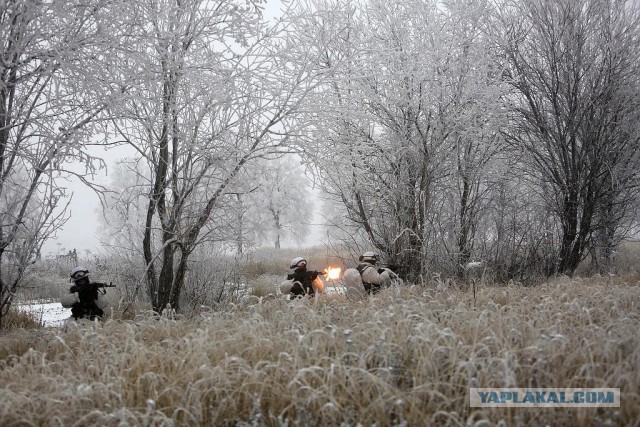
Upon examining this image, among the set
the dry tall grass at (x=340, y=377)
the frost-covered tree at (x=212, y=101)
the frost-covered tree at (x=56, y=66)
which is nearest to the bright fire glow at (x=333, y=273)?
the frost-covered tree at (x=212, y=101)

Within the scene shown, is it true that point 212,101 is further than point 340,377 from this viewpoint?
Yes

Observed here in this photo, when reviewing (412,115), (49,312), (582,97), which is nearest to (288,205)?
(49,312)

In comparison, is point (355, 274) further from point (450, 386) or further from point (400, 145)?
point (450, 386)

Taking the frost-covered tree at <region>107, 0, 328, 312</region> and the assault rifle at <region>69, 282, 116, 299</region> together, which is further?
the assault rifle at <region>69, 282, 116, 299</region>

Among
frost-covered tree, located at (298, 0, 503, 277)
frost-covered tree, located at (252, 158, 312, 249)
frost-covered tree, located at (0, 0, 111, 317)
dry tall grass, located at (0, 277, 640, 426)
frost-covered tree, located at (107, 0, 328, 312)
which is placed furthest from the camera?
frost-covered tree, located at (252, 158, 312, 249)

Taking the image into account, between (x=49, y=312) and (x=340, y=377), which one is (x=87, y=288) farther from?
(x=340, y=377)

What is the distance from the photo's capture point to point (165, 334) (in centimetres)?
394

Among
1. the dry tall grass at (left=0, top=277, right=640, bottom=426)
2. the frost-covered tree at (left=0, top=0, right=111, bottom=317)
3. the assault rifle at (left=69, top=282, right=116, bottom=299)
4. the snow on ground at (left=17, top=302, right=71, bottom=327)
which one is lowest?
the snow on ground at (left=17, top=302, right=71, bottom=327)

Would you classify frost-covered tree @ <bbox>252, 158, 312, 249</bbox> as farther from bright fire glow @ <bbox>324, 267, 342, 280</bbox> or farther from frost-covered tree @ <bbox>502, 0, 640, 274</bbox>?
bright fire glow @ <bbox>324, 267, 342, 280</bbox>

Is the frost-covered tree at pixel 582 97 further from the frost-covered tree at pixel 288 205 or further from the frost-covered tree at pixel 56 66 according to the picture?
the frost-covered tree at pixel 288 205

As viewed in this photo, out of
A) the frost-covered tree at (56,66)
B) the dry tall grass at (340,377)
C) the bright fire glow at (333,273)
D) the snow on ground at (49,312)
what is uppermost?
the frost-covered tree at (56,66)

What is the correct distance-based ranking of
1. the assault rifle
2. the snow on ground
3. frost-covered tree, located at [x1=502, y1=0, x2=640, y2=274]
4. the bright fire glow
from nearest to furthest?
the assault rifle < the bright fire glow < the snow on ground < frost-covered tree, located at [x1=502, y1=0, x2=640, y2=274]

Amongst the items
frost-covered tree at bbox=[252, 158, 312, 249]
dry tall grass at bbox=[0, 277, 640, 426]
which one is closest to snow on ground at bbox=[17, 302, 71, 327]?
dry tall grass at bbox=[0, 277, 640, 426]

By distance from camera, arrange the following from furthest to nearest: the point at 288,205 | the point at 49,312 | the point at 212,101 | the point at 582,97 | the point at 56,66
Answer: the point at 288,205, the point at 49,312, the point at 582,97, the point at 212,101, the point at 56,66
